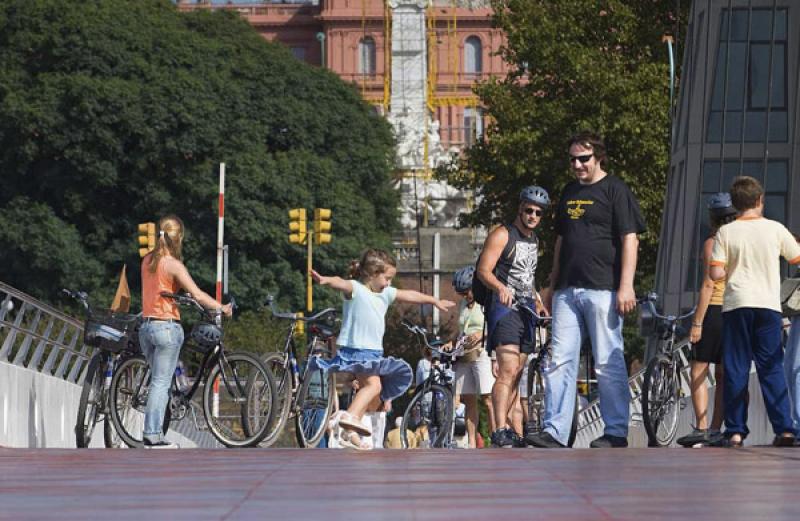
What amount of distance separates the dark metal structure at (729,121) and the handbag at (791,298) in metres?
22.8

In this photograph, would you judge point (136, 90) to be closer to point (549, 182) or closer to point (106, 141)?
point (106, 141)

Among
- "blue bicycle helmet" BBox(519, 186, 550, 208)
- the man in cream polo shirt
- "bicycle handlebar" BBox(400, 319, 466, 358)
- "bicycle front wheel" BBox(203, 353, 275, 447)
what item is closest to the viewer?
the man in cream polo shirt

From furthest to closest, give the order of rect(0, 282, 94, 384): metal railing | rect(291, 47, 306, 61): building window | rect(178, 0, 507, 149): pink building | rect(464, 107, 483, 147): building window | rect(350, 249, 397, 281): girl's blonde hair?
rect(291, 47, 306, 61): building window
rect(464, 107, 483, 147): building window
rect(178, 0, 507, 149): pink building
rect(0, 282, 94, 384): metal railing
rect(350, 249, 397, 281): girl's blonde hair

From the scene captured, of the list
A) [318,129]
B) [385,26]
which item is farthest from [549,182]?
[385,26]

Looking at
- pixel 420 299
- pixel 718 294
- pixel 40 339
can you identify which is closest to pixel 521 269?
pixel 420 299

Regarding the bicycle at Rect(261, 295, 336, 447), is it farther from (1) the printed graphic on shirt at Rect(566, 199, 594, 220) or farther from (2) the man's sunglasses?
(2) the man's sunglasses

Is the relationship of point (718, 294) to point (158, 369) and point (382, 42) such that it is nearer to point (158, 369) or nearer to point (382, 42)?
point (158, 369)

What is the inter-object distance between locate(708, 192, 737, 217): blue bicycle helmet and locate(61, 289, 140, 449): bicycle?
427 centimetres

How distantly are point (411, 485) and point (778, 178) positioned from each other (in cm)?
2966

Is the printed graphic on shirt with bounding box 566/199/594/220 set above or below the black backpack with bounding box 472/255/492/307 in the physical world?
above

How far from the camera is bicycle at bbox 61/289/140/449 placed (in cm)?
1612

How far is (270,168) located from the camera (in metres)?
64.5

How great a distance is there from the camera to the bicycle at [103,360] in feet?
52.9

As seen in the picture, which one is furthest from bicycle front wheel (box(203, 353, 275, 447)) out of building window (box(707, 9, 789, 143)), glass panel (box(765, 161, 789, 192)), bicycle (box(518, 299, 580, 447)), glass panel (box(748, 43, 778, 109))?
glass panel (box(765, 161, 789, 192))
